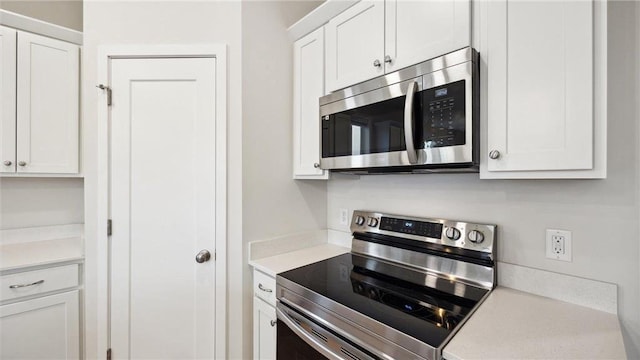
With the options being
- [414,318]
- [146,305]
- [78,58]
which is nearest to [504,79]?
[414,318]

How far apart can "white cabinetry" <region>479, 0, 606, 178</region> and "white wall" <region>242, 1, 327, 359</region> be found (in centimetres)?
116

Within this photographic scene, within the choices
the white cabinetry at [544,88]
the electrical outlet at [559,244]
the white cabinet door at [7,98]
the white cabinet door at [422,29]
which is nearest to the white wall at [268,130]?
the white cabinet door at [422,29]

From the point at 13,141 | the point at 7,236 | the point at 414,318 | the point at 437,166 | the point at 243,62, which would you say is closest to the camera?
the point at 414,318

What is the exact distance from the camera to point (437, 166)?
1192mm

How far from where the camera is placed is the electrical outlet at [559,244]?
1104 mm

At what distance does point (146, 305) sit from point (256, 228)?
80 centimetres

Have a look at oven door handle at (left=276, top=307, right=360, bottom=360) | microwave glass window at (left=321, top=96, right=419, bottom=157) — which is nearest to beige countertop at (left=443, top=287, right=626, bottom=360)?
oven door handle at (left=276, top=307, right=360, bottom=360)

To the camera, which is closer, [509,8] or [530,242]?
[509,8]

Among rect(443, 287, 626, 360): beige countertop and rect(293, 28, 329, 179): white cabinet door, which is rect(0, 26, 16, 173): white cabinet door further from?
rect(443, 287, 626, 360): beige countertop

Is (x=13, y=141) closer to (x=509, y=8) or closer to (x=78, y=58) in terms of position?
(x=78, y=58)

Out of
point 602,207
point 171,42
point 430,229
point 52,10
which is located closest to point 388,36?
point 430,229

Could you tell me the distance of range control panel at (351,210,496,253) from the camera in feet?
4.16

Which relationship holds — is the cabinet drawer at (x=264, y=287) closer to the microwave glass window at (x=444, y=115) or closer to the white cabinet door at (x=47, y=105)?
the microwave glass window at (x=444, y=115)

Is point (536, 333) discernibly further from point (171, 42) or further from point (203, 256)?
point (171, 42)
